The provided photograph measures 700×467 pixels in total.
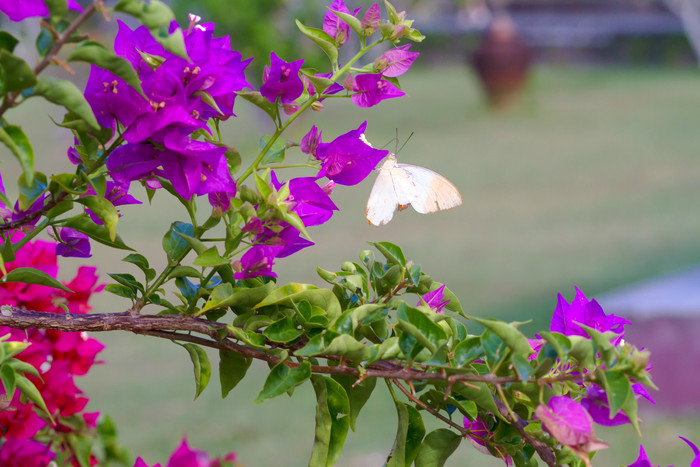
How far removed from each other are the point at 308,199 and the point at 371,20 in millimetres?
84

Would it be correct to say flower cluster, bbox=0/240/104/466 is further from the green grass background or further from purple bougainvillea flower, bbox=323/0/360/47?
the green grass background

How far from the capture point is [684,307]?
1795 mm

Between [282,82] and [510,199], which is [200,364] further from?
[510,199]

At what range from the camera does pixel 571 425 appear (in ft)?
1.00

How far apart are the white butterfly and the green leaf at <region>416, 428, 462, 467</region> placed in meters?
0.11

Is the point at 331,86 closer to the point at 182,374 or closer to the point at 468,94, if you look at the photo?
the point at 182,374

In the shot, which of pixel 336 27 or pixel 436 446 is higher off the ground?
pixel 336 27

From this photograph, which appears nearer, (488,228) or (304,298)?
(304,298)

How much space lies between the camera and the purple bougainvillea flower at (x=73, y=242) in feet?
1.30

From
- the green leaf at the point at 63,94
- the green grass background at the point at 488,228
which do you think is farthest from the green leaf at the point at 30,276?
the green grass background at the point at 488,228

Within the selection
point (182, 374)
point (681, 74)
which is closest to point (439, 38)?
point (681, 74)

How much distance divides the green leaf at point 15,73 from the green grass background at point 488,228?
1.63m

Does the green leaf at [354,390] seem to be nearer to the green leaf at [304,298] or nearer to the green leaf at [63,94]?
the green leaf at [304,298]

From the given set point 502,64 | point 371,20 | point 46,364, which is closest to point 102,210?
point 371,20
